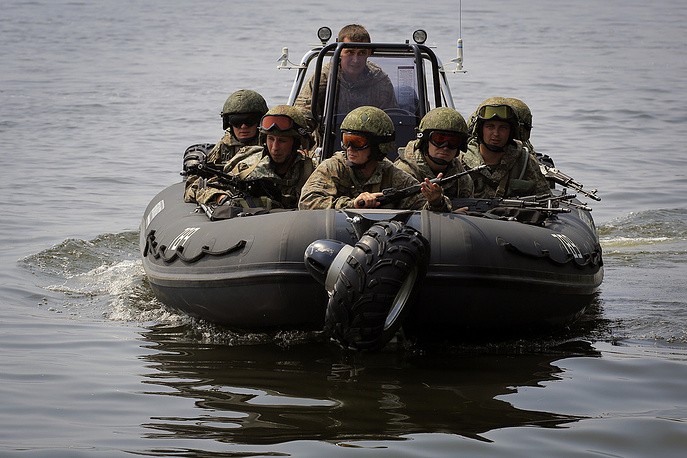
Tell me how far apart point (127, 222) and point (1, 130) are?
7.40 m

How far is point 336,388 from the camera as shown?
665cm

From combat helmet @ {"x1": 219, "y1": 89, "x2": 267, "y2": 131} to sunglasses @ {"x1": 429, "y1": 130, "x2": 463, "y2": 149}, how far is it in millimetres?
1763

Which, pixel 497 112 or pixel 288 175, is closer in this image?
pixel 288 175

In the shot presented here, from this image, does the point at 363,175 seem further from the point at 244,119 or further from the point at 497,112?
the point at 244,119

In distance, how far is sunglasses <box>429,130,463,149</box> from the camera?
821cm

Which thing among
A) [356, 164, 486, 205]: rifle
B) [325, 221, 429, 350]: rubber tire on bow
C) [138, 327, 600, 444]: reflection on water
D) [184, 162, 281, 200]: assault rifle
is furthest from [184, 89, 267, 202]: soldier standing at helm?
[325, 221, 429, 350]: rubber tire on bow

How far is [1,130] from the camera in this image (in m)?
19.3

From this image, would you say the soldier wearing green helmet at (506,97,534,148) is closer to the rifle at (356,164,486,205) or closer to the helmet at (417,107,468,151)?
the helmet at (417,107,468,151)

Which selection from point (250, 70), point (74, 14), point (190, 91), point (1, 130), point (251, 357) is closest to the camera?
point (251, 357)

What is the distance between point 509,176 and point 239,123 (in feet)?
6.68

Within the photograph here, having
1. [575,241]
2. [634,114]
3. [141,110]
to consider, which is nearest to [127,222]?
[575,241]

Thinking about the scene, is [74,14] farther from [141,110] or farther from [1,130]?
[1,130]

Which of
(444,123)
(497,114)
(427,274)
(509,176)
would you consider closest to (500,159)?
(509,176)

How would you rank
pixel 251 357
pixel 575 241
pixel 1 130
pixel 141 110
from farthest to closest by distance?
pixel 141 110 → pixel 1 130 → pixel 575 241 → pixel 251 357
